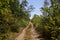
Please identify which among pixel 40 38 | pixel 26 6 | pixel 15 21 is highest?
pixel 26 6

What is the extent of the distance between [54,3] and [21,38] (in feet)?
14.0

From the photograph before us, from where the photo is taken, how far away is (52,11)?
13.5 meters

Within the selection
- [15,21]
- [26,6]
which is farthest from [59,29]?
[26,6]

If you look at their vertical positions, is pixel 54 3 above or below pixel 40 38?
above

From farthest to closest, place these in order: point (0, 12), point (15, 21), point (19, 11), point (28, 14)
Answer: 1. point (28, 14)
2. point (19, 11)
3. point (15, 21)
4. point (0, 12)

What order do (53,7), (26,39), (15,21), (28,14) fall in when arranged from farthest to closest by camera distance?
(28,14), (15,21), (26,39), (53,7)

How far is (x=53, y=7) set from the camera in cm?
1341

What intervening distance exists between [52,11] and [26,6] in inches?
269

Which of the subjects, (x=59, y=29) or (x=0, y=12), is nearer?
(x=0, y=12)

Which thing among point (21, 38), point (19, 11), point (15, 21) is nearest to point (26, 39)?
point (21, 38)

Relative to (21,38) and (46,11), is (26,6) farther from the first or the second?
(46,11)

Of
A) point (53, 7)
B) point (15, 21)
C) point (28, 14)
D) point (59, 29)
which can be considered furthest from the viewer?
point (28, 14)

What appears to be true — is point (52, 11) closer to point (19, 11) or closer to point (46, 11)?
point (46, 11)

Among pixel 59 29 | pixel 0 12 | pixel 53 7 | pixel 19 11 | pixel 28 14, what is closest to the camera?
pixel 0 12
